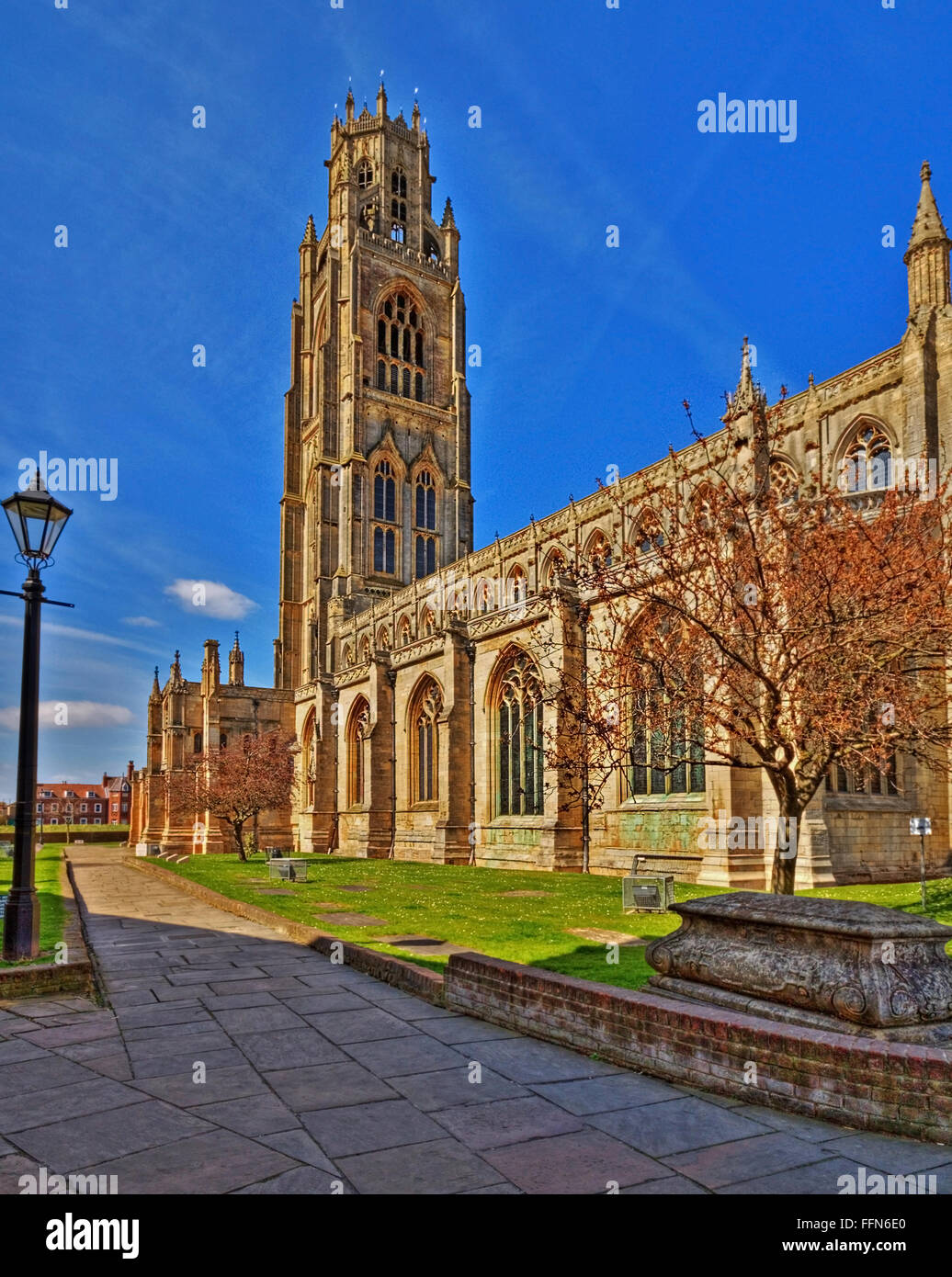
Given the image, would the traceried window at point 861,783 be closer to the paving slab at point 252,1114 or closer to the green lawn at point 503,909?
the green lawn at point 503,909

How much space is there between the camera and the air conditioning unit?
513 inches

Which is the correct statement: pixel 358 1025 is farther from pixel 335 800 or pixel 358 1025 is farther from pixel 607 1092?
pixel 335 800

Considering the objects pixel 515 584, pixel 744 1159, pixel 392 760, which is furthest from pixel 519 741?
pixel 744 1159

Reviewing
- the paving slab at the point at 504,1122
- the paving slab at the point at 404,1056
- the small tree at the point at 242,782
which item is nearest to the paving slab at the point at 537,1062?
the paving slab at the point at 404,1056

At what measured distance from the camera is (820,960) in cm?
525

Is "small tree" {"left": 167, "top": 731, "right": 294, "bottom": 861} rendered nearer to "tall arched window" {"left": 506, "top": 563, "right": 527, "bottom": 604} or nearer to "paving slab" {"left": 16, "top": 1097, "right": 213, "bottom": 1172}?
"tall arched window" {"left": 506, "top": 563, "right": 527, "bottom": 604}

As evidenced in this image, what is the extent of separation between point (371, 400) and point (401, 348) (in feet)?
18.6

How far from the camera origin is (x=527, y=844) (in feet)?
84.9

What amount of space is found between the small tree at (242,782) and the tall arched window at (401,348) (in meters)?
25.8

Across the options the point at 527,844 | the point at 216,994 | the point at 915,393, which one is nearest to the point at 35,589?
the point at 216,994

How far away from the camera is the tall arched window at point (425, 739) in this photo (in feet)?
108

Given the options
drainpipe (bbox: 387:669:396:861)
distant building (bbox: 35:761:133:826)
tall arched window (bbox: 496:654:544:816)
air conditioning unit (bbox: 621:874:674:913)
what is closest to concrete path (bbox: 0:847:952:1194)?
air conditioning unit (bbox: 621:874:674:913)

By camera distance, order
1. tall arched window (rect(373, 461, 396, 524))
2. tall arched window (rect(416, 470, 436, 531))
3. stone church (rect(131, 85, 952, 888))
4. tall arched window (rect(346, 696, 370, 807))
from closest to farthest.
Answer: stone church (rect(131, 85, 952, 888)), tall arched window (rect(346, 696, 370, 807)), tall arched window (rect(373, 461, 396, 524)), tall arched window (rect(416, 470, 436, 531))

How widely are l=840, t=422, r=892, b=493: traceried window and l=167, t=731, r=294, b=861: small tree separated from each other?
77.3 feet
